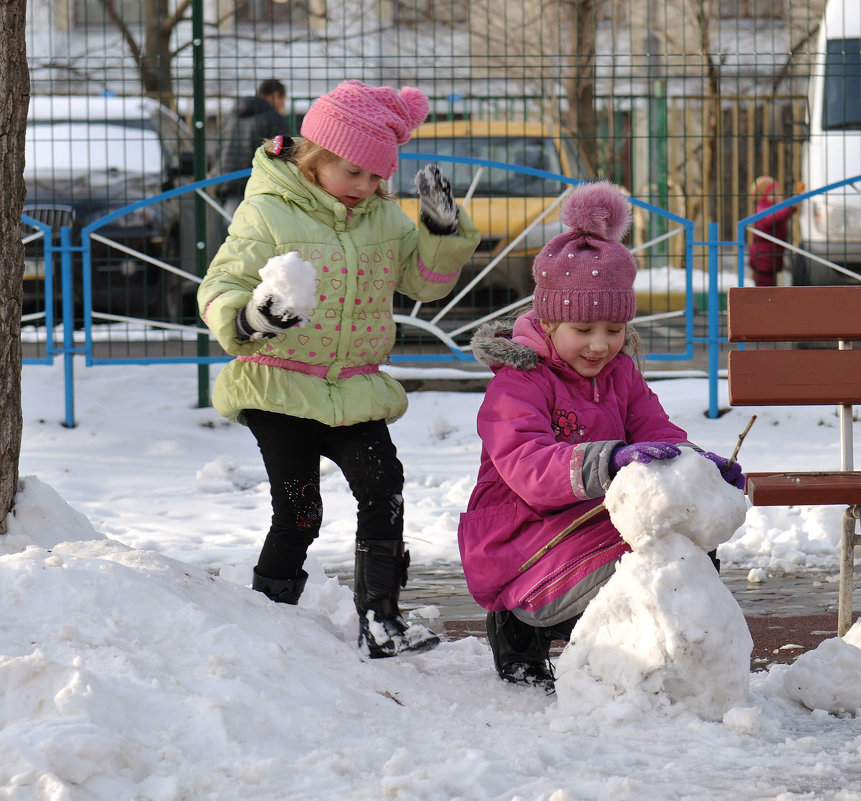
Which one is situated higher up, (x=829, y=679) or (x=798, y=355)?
(x=798, y=355)

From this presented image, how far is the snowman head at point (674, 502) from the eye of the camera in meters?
2.89

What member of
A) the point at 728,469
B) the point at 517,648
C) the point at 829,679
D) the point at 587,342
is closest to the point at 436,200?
the point at 587,342

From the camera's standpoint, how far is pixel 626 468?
2945 mm

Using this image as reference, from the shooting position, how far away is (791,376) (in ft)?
13.6

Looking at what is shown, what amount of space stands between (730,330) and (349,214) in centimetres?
138

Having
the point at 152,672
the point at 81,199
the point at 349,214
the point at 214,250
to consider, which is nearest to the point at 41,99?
the point at 81,199

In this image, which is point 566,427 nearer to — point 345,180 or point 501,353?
point 501,353

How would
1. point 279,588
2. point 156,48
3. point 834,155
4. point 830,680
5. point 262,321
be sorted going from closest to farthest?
point 830,680 < point 262,321 < point 279,588 < point 834,155 < point 156,48

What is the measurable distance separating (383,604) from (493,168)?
4.83 meters

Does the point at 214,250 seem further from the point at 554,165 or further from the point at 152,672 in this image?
the point at 152,672

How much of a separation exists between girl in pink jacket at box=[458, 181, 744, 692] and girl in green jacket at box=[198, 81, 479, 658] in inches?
11.1

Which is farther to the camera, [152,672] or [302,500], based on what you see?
[302,500]

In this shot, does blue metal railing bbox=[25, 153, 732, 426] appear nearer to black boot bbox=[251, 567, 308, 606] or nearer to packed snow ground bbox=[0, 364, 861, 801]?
packed snow ground bbox=[0, 364, 861, 801]

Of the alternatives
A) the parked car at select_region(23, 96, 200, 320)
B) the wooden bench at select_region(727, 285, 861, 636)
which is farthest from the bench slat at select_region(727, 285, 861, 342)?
the parked car at select_region(23, 96, 200, 320)
